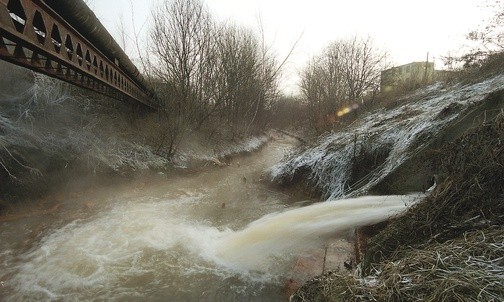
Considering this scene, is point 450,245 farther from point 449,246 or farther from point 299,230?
point 299,230

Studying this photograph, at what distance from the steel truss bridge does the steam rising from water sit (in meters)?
3.45

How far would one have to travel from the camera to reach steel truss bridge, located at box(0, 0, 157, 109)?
3832 millimetres

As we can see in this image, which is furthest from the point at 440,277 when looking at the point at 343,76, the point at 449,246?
the point at 343,76

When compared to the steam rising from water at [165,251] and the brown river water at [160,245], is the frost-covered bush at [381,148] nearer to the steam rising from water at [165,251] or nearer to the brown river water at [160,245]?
the brown river water at [160,245]

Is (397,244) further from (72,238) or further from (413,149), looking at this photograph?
(72,238)

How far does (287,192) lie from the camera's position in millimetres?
10125

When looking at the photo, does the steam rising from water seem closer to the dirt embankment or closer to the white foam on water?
the white foam on water

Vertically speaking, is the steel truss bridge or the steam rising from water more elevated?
the steel truss bridge

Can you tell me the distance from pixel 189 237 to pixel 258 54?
20794mm

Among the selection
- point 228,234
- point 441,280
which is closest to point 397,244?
point 441,280

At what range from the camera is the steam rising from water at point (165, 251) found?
460 cm

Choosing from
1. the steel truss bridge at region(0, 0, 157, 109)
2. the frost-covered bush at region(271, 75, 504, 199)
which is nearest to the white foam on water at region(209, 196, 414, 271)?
the frost-covered bush at region(271, 75, 504, 199)

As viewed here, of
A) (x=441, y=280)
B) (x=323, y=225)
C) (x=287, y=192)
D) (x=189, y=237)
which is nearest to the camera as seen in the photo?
(x=441, y=280)

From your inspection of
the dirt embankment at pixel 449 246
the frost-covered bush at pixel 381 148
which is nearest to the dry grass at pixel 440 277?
the dirt embankment at pixel 449 246
